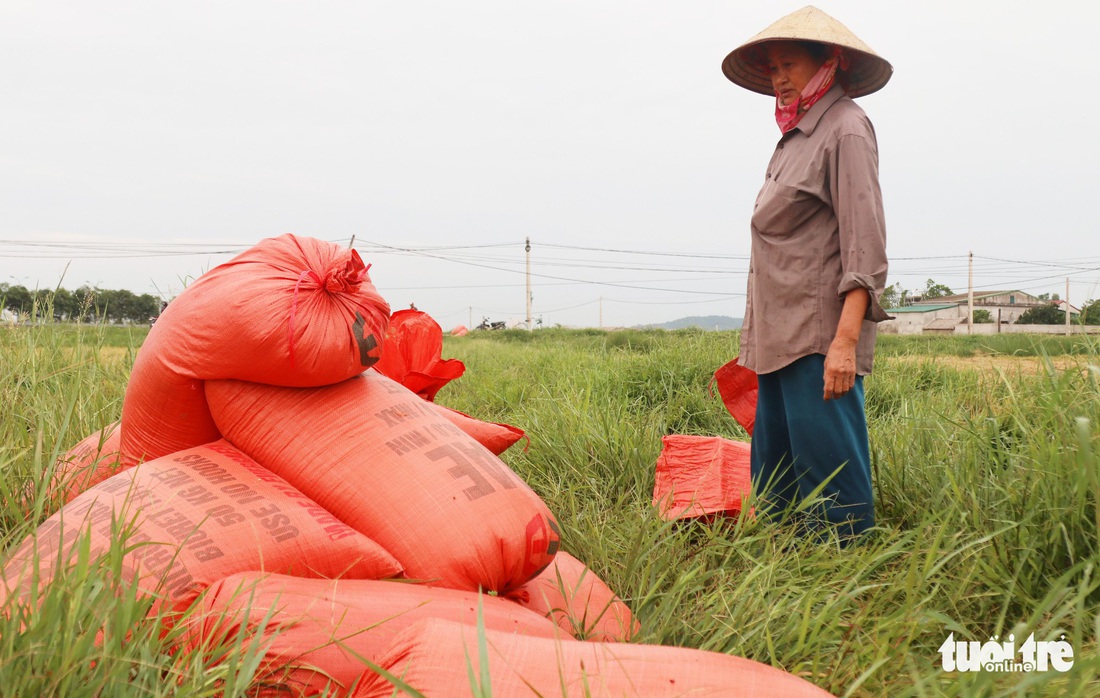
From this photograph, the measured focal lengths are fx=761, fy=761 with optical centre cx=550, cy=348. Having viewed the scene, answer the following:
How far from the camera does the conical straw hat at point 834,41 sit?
7.25 feet

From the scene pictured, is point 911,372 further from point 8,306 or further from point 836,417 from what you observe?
point 8,306

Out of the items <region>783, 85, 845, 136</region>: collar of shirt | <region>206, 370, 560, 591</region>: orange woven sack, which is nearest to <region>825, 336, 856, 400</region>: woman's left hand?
<region>783, 85, 845, 136</region>: collar of shirt

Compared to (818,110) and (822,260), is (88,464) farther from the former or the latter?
(818,110)

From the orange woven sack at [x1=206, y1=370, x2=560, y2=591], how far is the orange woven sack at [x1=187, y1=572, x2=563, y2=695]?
0.14 metres

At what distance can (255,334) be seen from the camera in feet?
5.53

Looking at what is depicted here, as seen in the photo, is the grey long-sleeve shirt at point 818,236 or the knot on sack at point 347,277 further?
the grey long-sleeve shirt at point 818,236

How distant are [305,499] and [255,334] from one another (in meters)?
0.38

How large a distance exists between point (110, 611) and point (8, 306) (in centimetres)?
268

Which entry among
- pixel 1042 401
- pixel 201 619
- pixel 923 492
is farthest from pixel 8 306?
pixel 1042 401

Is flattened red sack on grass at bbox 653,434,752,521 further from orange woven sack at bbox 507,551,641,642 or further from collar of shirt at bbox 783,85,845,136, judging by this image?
collar of shirt at bbox 783,85,845,136

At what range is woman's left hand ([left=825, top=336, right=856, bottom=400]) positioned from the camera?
211 cm

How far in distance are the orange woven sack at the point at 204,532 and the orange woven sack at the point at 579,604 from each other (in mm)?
350

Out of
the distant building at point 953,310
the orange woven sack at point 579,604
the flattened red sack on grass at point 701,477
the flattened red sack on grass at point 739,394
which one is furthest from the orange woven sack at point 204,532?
the distant building at point 953,310

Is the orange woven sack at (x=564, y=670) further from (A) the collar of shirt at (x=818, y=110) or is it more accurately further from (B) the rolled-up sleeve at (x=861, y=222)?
(A) the collar of shirt at (x=818, y=110)
